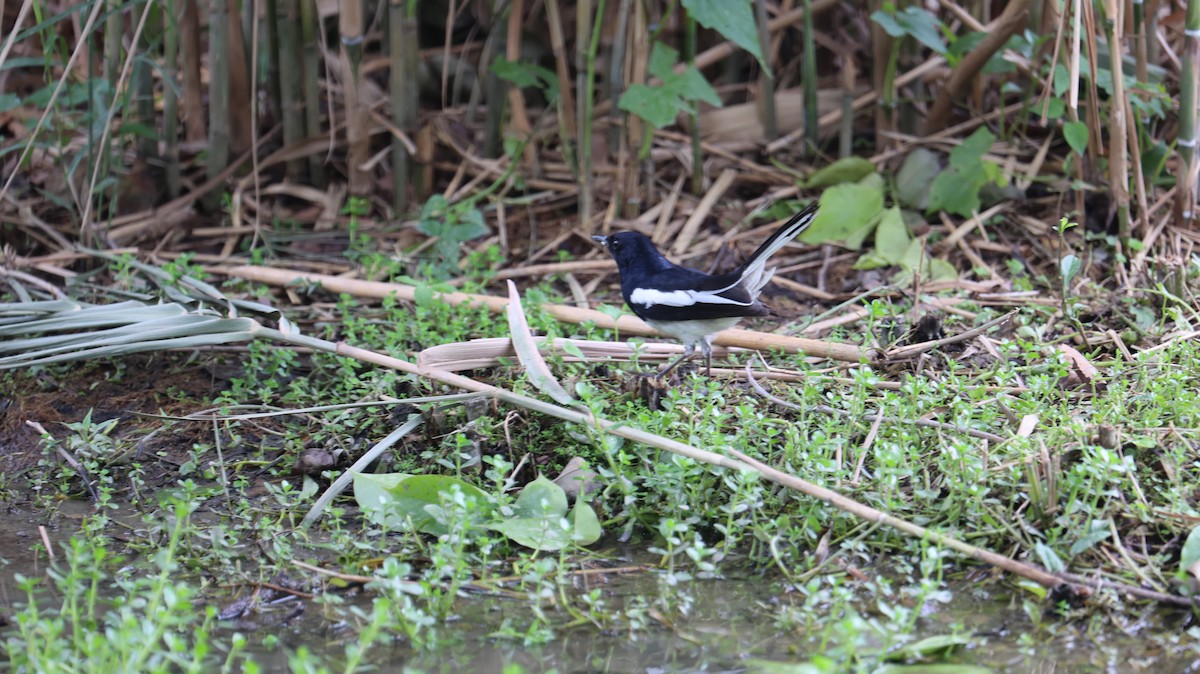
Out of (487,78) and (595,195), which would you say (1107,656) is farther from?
(487,78)

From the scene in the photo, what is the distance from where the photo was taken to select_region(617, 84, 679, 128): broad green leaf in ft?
16.2

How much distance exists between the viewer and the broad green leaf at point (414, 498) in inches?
123

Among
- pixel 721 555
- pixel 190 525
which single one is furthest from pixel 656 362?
pixel 190 525

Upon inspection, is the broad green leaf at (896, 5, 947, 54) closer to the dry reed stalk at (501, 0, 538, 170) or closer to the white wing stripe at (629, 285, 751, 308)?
the dry reed stalk at (501, 0, 538, 170)

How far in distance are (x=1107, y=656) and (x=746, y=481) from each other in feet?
2.95

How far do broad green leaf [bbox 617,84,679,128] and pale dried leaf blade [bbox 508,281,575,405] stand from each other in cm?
145

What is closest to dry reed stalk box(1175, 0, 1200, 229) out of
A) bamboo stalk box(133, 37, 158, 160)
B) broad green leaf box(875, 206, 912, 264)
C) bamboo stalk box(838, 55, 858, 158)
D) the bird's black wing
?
broad green leaf box(875, 206, 912, 264)

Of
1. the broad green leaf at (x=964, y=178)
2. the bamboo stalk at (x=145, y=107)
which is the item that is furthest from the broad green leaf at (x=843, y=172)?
the bamboo stalk at (x=145, y=107)

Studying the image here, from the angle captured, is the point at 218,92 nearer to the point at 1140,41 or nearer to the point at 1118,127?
the point at 1118,127

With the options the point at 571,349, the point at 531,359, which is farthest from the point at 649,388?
the point at 531,359

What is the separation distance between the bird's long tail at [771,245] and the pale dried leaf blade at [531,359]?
0.75 m

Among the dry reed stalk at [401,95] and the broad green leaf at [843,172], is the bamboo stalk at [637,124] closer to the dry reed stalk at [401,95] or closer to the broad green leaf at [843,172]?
the broad green leaf at [843,172]

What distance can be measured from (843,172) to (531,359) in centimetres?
258

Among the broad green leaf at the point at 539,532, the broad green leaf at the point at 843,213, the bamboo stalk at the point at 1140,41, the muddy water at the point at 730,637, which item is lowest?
the muddy water at the point at 730,637
